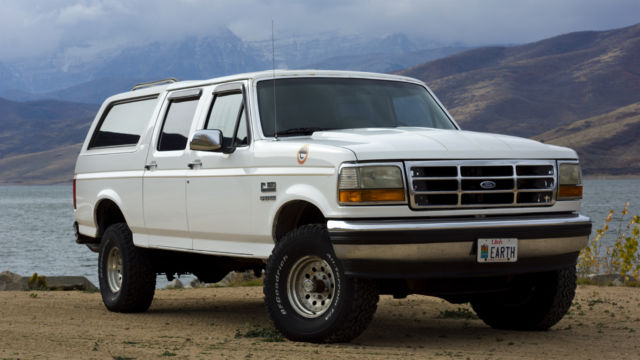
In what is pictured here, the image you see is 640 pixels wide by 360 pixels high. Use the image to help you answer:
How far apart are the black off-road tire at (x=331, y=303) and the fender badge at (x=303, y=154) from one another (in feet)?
1.57

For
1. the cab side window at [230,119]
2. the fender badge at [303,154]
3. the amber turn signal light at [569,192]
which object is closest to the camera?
the fender badge at [303,154]

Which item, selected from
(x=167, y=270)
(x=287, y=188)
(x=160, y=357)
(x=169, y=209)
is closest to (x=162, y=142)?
(x=169, y=209)

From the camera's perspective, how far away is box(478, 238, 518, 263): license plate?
6.26 meters

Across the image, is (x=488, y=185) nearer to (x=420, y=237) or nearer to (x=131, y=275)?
(x=420, y=237)

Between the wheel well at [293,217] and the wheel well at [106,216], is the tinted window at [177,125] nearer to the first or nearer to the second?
the wheel well at [106,216]

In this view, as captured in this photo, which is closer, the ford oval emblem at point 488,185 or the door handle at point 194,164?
the ford oval emblem at point 488,185

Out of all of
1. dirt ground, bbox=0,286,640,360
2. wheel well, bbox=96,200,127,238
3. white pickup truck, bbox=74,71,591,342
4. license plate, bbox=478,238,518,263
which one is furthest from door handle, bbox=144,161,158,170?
license plate, bbox=478,238,518,263

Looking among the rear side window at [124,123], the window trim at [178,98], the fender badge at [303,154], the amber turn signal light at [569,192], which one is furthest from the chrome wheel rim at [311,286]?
the rear side window at [124,123]

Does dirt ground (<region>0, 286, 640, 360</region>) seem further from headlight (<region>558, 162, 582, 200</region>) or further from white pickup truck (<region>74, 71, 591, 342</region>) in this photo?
headlight (<region>558, 162, 582, 200</region>)

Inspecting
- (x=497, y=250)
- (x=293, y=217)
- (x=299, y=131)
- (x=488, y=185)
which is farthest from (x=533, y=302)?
(x=299, y=131)

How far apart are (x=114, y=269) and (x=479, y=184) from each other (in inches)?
187

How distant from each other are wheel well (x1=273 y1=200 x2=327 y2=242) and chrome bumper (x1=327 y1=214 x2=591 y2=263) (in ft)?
2.43

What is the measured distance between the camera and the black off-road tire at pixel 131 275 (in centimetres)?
916

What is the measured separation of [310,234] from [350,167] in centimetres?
66
